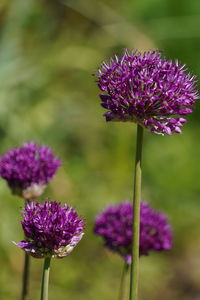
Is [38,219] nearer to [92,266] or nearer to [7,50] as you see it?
[92,266]

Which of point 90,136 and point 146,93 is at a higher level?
point 90,136

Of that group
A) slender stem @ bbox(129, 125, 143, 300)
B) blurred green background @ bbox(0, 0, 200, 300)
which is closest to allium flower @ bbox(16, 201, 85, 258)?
slender stem @ bbox(129, 125, 143, 300)

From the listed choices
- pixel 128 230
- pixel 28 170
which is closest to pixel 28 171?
pixel 28 170

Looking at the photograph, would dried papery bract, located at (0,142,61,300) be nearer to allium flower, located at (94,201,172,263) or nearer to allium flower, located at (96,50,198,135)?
allium flower, located at (94,201,172,263)

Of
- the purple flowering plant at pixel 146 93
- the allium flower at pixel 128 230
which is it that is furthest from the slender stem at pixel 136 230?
the allium flower at pixel 128 230

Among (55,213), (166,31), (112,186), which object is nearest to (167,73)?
(55,213)

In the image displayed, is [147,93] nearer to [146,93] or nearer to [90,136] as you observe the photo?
[146,93]
